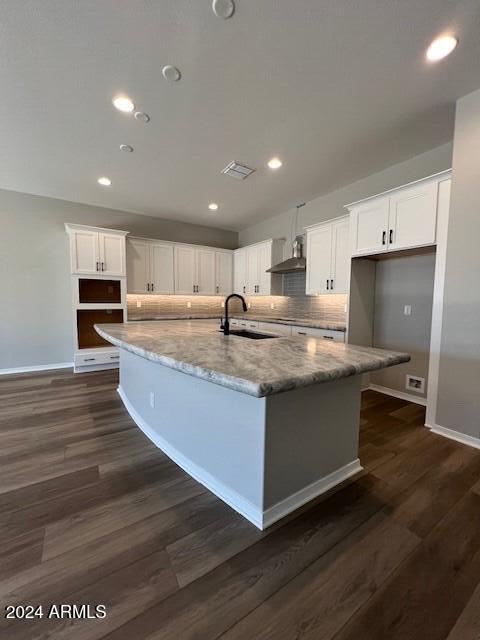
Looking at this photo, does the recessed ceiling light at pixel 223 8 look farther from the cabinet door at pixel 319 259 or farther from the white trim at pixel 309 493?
the white trim at pixel 309 493

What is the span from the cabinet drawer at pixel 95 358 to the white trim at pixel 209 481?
2463 mm

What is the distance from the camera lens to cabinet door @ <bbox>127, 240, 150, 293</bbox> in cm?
486

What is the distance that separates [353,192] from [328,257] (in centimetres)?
105

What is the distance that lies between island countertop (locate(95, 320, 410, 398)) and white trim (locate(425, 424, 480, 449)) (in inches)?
60.2

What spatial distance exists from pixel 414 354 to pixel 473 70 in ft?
8.62

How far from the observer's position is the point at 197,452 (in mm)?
1772

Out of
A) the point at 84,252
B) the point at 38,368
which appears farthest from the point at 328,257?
the point at 38,368

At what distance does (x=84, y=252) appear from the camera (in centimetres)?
425

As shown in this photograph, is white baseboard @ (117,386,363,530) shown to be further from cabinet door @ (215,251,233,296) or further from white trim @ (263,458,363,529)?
cabinet door @ (215,251,233,296)

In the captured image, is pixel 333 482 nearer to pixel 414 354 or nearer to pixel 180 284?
pixel 414 354

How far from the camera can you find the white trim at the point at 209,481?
4.65ft

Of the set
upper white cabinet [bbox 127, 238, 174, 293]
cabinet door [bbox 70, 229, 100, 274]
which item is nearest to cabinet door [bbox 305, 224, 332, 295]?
upper white cabinet [bbox 127, 238, 174, 293]

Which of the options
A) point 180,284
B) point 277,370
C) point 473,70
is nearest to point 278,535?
point 277,370

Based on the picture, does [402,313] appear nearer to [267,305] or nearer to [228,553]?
[267,305]
